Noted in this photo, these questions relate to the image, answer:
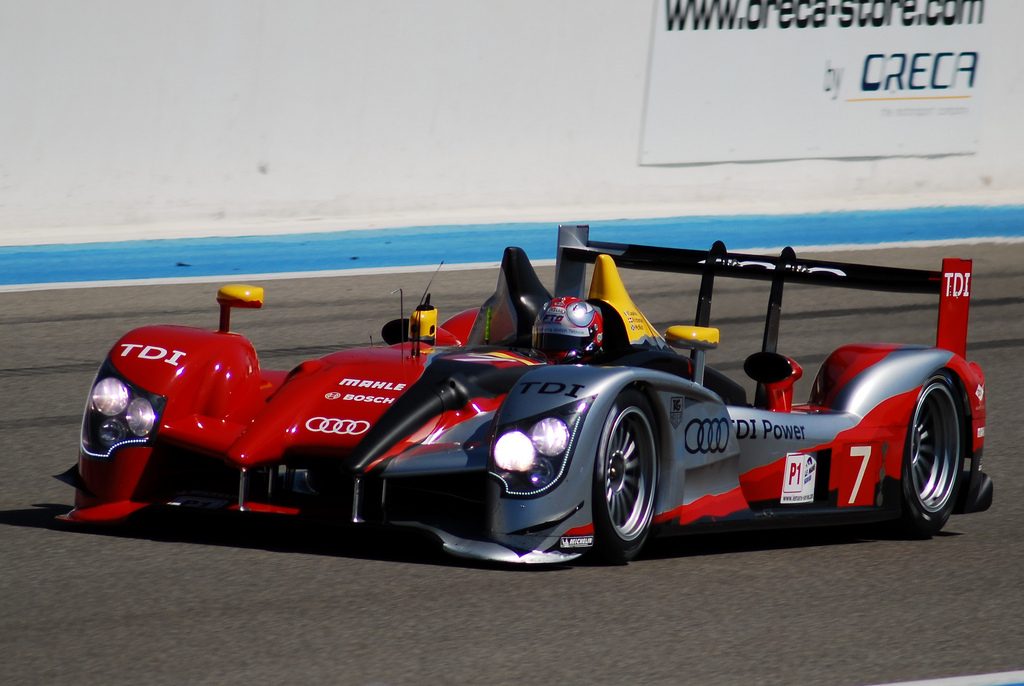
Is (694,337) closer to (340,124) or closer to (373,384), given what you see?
(373,384)

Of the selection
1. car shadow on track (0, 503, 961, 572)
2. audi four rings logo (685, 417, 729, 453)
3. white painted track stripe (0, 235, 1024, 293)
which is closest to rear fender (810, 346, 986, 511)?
car shadow on track (0, 503, 961, 572)

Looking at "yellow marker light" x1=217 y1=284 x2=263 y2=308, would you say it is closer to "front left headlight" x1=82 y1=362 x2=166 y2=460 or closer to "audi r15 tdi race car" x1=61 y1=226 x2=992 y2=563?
"audi r15 tdi race car" x1=61 y1=226 x2=992 y2=563

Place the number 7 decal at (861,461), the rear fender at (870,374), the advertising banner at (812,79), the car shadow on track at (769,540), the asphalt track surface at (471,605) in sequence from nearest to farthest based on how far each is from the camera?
the asphalt track surface at (471,605) → the car shadow on track at (769,540) → the number 7 decal at (861,461) → the rear fender at (870,374) → the advertising banner at (812,79)

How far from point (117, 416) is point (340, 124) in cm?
794

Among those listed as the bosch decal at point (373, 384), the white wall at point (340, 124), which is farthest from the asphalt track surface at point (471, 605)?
the white wall at point (340, 124)

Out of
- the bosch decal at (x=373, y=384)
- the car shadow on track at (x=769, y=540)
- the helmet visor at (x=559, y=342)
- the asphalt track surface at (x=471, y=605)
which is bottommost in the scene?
the car shadow on track at (x=769, y=540)

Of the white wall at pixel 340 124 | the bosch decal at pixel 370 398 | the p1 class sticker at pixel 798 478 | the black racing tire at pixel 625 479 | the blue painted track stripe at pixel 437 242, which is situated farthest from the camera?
the white wall at pixel 340 124

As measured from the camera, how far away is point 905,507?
21.0 feet

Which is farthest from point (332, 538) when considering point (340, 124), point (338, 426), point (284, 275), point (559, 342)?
point (340, 124)

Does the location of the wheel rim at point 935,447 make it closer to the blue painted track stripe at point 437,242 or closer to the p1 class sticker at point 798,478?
the p1 class sticker at point 798,478

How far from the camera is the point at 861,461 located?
6285mm

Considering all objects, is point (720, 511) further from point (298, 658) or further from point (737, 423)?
point (298, 658)

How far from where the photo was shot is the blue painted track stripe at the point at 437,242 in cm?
1212

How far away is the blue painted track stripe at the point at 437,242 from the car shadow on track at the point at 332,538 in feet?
19.8
